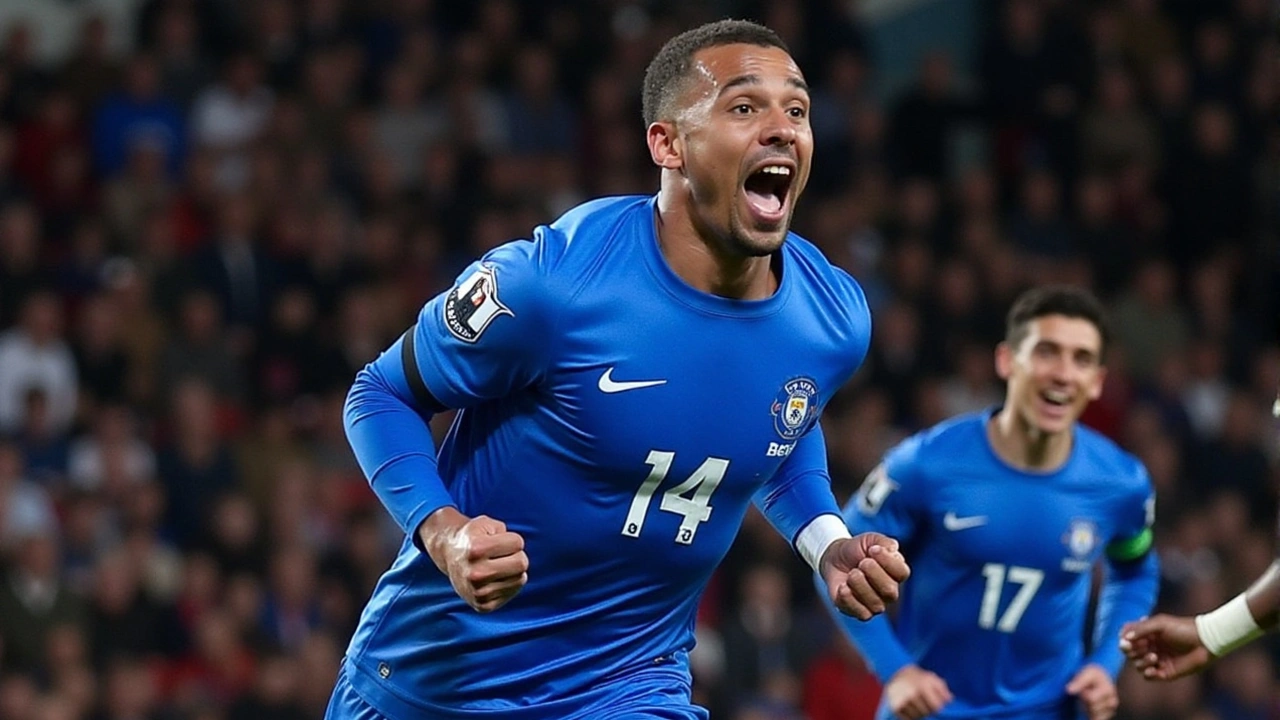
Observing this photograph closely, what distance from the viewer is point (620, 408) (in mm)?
4730

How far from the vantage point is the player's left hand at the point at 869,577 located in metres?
4.46

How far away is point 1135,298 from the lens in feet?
49.5

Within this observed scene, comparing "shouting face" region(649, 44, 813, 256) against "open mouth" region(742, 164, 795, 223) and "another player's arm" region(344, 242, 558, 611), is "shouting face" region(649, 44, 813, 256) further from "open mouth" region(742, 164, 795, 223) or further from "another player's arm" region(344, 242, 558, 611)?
"another player's arm" region(344, 242, 558, 611)

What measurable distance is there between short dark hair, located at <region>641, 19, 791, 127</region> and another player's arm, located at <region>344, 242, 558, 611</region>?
525mm

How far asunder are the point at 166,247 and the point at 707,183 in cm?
845

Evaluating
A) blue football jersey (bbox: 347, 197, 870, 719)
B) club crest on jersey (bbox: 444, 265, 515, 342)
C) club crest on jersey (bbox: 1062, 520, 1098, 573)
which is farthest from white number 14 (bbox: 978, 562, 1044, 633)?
club crest on jersey (bbox: 444, 265, 515, 342)

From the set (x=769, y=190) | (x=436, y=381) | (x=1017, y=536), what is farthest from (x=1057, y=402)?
(x=436, y=381)

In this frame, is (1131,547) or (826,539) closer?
(826,539)

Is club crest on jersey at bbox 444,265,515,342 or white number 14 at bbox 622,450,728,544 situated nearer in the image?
club crest on jersey at bbox 444,265,515,342

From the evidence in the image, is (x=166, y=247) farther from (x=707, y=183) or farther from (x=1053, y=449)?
(x=707, y=183)

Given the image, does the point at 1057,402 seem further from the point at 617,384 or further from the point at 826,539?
the point at 617,384

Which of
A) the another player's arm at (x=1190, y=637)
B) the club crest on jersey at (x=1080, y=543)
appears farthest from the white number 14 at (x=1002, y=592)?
the another player's arm at (x=1190, y=637)

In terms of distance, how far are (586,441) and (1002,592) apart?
9.02ft

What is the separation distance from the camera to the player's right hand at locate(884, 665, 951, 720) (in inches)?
265
